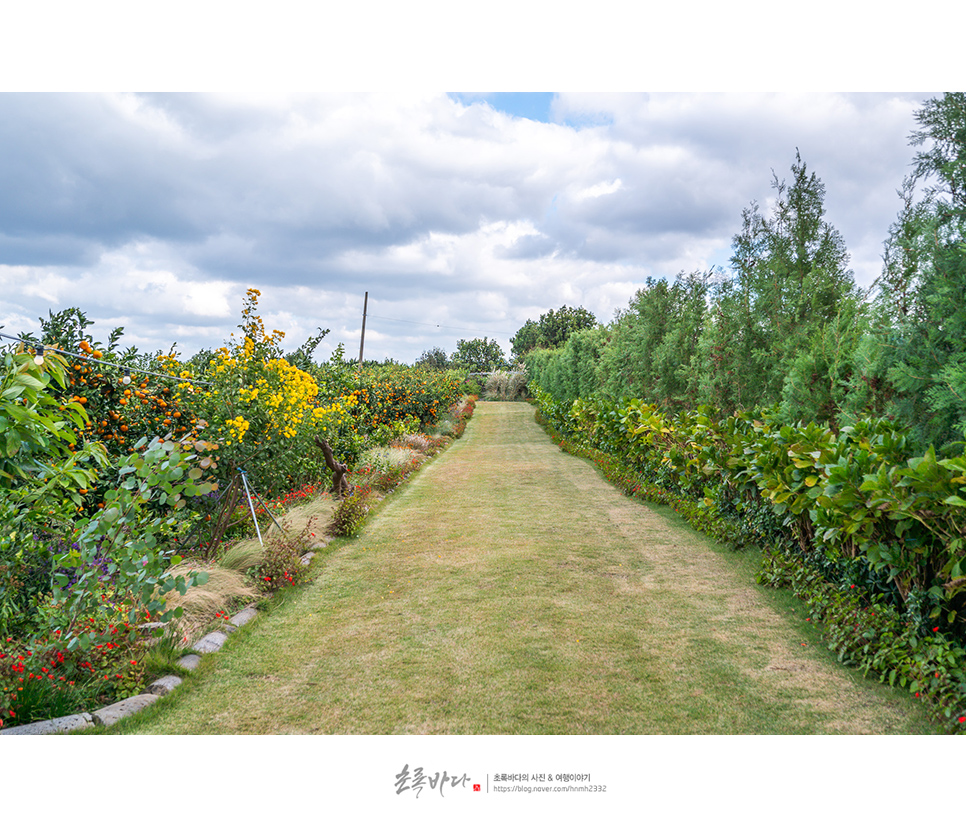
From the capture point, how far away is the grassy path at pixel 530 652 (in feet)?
9.67

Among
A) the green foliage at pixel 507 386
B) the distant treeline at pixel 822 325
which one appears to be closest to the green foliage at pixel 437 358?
the green foliage at pixel 507 386

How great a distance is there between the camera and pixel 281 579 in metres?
5.01

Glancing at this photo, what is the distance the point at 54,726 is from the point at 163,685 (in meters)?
0.54

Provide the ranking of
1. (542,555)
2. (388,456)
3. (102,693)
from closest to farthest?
(102,693), (542,555), (388,456)

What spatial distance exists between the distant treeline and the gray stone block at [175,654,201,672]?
444 cm

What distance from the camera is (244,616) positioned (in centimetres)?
434

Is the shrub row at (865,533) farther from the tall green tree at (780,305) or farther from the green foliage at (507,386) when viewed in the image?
the green foliage at (507,386)

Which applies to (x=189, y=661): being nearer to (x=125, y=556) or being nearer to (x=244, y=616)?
(x=244, y=616)

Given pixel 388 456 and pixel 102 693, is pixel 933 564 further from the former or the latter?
pixel 388 456

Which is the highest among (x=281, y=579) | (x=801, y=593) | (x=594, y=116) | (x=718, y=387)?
(x=594, y=116)

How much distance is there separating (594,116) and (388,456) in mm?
8646

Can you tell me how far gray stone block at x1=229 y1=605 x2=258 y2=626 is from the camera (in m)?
4.23

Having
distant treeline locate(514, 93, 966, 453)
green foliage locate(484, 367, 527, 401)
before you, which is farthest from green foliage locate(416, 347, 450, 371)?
distant treeline locate(514, 93, 966, 453)
